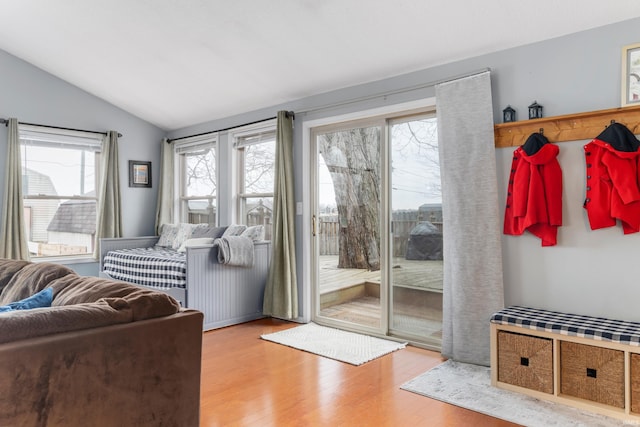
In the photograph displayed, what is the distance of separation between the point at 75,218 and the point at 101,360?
453 centimetres

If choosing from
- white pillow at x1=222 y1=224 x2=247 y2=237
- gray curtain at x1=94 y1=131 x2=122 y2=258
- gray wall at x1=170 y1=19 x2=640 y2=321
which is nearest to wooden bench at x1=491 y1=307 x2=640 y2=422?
gray wall at x1=170 y1=19 x2=640 y2=321

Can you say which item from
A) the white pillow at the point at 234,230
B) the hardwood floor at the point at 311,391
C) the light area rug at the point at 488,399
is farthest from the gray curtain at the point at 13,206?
the light area rug at the point at 488,399

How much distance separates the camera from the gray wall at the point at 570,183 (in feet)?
8.79

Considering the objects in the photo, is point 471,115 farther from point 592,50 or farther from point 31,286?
point 31,286

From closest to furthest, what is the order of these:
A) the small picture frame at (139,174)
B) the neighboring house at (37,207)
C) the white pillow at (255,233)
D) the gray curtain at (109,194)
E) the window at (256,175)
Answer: the white pillow at (255,233)
the window at (256,175)
the neighboring house at (37,207)
the gray curtain at (109,194)
the small picture frame at (139,174)

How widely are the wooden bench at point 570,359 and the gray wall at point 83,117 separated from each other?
4.68 meters

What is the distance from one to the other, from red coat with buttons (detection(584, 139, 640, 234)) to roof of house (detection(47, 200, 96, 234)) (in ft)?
17.3

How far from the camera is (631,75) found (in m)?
2.63

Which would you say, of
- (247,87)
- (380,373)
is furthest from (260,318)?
(247,87)

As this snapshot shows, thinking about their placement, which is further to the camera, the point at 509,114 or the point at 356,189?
the point at 356,189

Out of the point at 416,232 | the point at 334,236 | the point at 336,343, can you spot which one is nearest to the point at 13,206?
the point at 334,236

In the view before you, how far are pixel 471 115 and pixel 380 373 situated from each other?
192 cm

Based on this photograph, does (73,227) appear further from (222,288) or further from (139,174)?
(222,288)

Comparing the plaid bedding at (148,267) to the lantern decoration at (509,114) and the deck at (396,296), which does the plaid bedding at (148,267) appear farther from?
the lantern decoration at (509,114)
